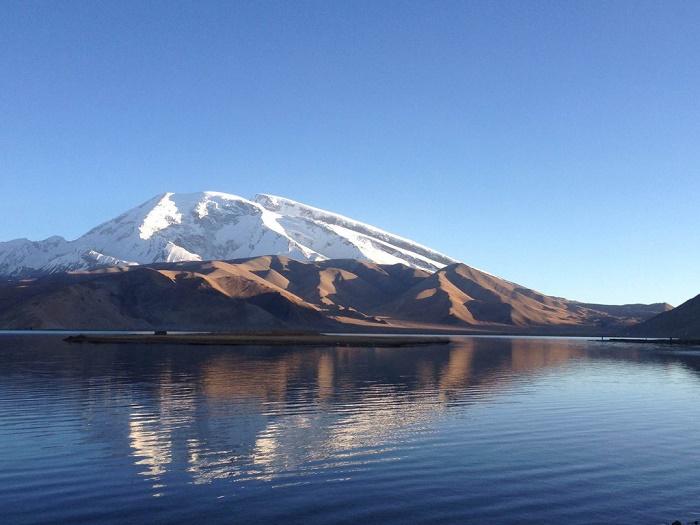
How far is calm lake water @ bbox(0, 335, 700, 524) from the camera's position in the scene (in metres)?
21.9

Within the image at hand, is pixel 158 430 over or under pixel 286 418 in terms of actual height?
over

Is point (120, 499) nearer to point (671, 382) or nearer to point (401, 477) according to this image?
point (401, 477)

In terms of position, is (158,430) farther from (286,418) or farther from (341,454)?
(341,454)

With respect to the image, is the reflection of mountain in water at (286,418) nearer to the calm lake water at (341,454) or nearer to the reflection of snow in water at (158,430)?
the reflection of snow in water at (158,430)

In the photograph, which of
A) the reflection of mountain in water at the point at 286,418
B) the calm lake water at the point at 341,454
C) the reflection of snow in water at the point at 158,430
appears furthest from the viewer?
the reflection of mountain in water at the point at 286,418

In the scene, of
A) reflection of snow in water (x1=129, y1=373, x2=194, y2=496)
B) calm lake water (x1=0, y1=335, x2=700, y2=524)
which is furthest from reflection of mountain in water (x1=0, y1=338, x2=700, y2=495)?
calm lake water (x1=0, y1=335, x2=700, y2=524)

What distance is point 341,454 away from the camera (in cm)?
3023

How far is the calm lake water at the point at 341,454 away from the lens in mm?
21922

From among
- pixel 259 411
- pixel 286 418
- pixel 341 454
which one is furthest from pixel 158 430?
pixel 341 454

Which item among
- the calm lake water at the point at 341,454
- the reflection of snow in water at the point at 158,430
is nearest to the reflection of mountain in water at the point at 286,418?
the reflection of snow in water at the point at 158,430

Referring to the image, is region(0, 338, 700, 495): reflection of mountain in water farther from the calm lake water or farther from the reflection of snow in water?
the calm lake water

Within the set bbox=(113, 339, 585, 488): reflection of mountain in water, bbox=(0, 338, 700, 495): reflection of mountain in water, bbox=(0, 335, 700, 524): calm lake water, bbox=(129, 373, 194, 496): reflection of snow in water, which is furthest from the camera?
bbox=(0, 338, 700, 495): reflection of mountain in water

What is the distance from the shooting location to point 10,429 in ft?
117

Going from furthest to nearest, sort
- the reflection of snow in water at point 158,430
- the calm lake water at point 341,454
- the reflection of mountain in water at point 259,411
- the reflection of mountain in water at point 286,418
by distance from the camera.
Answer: the reflection of mountain in water at point 259,411, the reflection of mountain in water at point 286,418, the reflection of snow in water at point 158,430, the calm lake water at point 341,454
